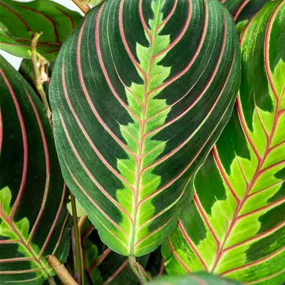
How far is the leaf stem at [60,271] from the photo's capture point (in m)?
0.60

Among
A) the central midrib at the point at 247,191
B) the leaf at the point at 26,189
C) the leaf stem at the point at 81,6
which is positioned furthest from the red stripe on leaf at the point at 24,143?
the central midrib at the point at 247,191

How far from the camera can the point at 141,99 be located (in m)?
0.52

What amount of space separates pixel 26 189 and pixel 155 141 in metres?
0.16

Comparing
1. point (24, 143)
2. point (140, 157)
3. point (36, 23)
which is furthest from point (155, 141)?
point (36, 23)

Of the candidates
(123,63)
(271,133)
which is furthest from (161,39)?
(271,133)

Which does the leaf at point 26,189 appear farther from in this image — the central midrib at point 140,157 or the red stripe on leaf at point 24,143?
the central midrib at point 140,157

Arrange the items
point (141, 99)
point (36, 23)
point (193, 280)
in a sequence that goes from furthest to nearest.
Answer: point (36, 23)
point (141, 99)
point (193, 280)

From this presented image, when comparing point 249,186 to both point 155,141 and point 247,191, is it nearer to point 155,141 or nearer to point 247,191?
point 247,191

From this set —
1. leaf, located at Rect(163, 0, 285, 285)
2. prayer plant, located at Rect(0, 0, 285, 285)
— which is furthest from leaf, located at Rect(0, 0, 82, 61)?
leaf, located at Rect(163, 0, 285, 285)

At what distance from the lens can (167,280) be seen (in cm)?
30

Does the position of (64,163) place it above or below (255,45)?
below

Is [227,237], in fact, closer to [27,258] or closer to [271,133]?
[271,133]

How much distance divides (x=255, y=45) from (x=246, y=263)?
246mm

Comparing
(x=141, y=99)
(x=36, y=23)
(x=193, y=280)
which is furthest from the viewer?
(x=36, y=23)
